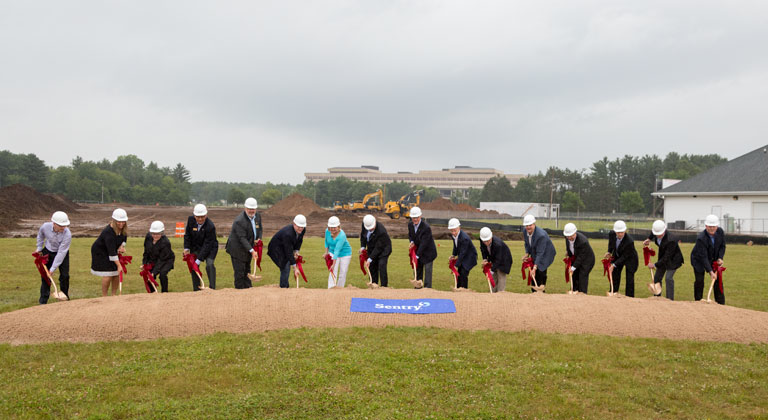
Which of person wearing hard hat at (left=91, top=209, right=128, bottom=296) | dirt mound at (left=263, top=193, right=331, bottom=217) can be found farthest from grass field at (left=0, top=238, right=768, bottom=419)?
dirt mound at (left=263, top=193, right=331, bottom=217)

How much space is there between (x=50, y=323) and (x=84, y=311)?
459 mm

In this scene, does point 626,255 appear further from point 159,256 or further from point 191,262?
point 159,256

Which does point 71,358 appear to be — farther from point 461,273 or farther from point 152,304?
point 461,273

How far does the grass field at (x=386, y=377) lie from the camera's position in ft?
17.6

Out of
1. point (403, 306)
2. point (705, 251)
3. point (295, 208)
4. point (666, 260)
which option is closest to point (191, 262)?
point (403, 306)

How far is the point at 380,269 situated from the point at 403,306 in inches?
117

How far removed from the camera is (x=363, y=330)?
800cm

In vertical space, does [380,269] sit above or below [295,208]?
above

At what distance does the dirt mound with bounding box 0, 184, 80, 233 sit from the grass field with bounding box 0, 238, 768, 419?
39544 millimetres

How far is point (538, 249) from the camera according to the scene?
1125 cm

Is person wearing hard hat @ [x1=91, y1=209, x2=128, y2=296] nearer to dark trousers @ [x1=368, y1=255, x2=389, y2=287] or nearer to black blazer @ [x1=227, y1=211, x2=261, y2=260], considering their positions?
black blazer @ [x1=227, y1=211, x2=261, y2=260]

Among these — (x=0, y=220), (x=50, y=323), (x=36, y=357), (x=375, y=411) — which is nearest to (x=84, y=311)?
(x=50, y=323)

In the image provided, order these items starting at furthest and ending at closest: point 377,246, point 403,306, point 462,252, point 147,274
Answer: point 377,246
point 462,252
point 147,274
point 403,306

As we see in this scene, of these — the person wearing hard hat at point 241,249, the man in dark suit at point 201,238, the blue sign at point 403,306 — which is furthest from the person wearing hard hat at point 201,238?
the blue sign at point 403,306
